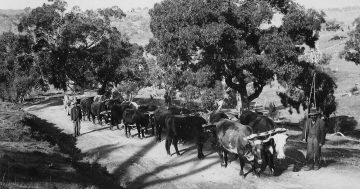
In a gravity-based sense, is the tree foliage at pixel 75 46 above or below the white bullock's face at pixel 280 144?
above

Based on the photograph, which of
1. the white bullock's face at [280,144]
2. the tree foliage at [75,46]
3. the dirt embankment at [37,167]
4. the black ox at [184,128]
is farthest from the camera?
the tree foliage at [75,46]

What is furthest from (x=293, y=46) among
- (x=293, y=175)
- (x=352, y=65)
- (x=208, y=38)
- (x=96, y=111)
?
(x=352, y=65)

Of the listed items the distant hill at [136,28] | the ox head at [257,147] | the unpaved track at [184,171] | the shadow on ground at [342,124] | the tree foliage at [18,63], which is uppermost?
the distant hill at [136,28]

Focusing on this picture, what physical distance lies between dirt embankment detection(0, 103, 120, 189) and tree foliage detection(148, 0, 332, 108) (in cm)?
917

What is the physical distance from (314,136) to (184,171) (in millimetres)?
4951

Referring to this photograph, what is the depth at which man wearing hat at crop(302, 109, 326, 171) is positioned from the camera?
1462 centimetres

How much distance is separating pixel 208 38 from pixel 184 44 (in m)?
2.69

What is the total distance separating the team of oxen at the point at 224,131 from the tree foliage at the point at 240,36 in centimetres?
413

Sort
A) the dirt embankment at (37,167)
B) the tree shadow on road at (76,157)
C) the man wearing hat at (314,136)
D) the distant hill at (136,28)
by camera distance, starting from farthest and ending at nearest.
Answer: the distant hill at (136,28), the man wearing hat at (314,136), the tree shadow on road at (76,157), the dirt embankment at (37,167)

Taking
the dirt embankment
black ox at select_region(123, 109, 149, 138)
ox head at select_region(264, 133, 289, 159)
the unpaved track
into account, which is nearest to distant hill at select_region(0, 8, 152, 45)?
black ox at select_region(123, 109, 149, 138)

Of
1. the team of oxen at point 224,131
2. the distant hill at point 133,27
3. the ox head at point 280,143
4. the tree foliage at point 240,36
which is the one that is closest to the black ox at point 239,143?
the team of oxen at point 224,131

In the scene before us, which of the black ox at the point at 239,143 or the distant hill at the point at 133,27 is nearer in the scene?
the black ox at the point at 239,143

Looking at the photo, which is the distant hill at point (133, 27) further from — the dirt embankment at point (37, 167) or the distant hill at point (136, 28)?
the dirt embankment at point (37, 167)

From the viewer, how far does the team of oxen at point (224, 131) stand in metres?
13.8
